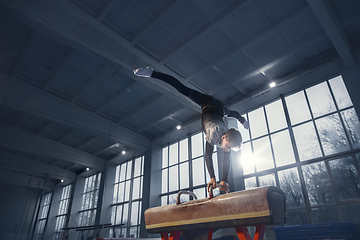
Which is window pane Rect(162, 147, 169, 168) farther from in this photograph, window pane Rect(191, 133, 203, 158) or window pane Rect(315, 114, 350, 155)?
window pane Rect(315, 114, 350, 155)

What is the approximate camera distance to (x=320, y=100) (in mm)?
7816

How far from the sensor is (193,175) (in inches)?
425

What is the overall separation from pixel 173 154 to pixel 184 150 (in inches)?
34.9

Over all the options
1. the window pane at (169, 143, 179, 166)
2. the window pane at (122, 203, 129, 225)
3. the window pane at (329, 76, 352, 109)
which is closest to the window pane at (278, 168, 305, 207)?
the window pane at (329, 76, 352, 109)

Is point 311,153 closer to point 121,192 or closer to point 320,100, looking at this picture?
point 320,100

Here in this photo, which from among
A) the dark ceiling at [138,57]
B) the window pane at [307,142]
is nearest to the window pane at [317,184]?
the window pane at [307,142]

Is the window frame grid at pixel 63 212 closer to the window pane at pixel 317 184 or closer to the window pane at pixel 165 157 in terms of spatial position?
the window pane at pixel 165 157

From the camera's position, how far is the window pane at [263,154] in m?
8.37

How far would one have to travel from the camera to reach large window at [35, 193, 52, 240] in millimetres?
10012

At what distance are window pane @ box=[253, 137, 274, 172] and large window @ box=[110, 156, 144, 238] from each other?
7.02 m

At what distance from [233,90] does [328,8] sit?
4.22 m

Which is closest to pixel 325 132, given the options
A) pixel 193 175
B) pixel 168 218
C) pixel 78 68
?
pixel 193 175

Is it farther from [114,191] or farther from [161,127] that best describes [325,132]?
[114,191]

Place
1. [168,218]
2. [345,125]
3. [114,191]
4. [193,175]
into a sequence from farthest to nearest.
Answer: [114,191]
[193,175]
[345,125]
[168,218]
